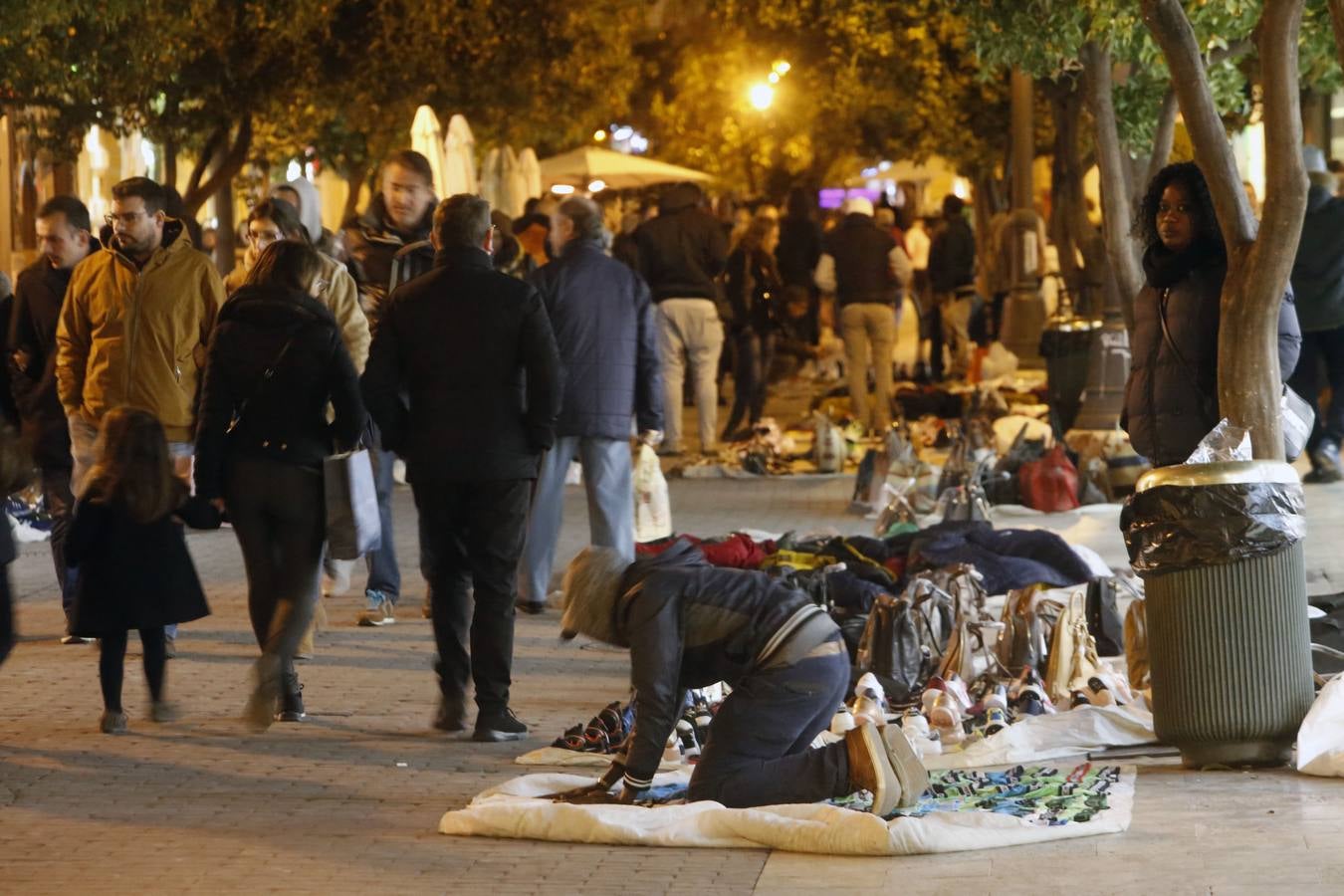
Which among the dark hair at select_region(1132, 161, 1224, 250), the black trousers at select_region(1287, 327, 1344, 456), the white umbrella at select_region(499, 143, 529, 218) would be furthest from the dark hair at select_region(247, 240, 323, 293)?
the white umbrella at select_region(499, 143, 529, 218)

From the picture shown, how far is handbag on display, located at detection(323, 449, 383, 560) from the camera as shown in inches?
320

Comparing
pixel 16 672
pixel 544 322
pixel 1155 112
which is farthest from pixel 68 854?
pixel 1155 112

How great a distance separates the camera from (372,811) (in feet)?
22.9

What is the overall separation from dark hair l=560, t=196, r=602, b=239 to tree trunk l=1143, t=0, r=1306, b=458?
10.7 ft

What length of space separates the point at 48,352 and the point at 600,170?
63.3ft

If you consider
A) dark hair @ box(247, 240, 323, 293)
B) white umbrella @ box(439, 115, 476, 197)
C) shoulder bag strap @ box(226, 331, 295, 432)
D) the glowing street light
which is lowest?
shoulder bag strap @ box(226, 331, 295, 432)

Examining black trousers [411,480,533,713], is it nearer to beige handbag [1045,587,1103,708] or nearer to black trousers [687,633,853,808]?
black trousers [687,633,853,808]

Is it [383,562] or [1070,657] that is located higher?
[383,562]

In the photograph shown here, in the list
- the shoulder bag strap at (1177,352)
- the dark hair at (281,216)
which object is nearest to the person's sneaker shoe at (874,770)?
the shoulder bag strap at (1177,352)

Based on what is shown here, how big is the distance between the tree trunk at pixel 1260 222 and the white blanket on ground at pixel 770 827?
2.08 meters

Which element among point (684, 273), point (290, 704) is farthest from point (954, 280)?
point (290, 704)

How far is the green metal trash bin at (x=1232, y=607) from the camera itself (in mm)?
7148

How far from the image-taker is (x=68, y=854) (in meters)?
6.45

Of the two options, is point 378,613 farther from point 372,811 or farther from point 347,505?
point 372,811
